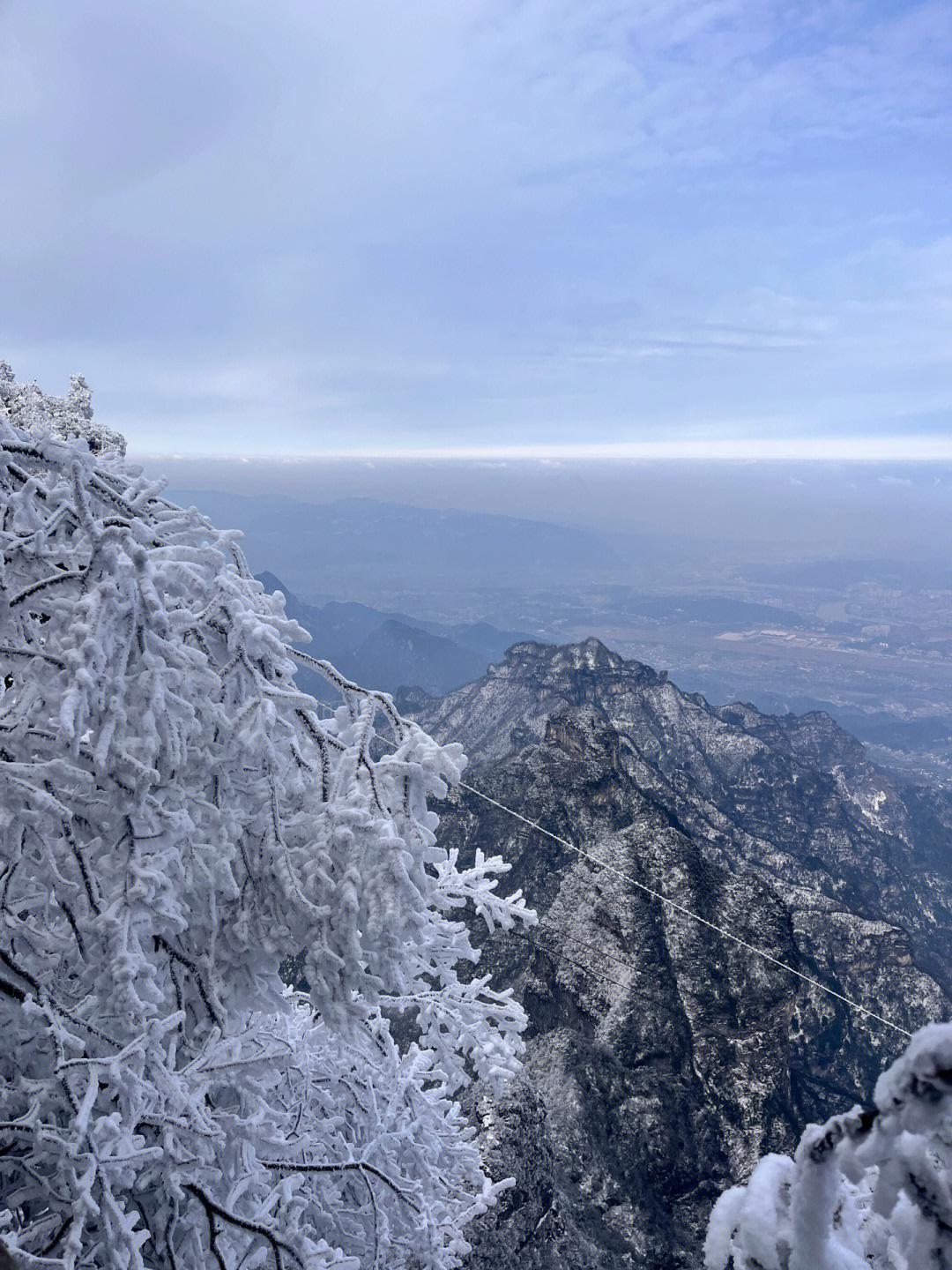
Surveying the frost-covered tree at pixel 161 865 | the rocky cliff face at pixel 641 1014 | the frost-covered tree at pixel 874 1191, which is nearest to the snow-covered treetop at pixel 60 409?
the frost-covered tree at pixel 161 865

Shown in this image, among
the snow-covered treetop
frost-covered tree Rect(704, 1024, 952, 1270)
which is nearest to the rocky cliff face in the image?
frost-covered tree Rect(704, 1024, 952, 1270)

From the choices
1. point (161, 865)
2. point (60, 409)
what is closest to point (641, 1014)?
point (161, 865)

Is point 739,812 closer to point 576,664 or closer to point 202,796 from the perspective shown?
point 576,664

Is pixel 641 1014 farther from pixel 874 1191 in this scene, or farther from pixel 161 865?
pixel 874 1191

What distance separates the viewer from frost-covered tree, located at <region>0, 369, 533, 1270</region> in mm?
3561

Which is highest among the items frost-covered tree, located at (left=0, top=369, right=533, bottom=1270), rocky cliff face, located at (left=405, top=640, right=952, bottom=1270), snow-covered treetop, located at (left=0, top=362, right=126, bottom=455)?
snow-covered treetop, located at (left=0, top=362, right=126, bottom=455)

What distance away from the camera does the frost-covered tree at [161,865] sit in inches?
140

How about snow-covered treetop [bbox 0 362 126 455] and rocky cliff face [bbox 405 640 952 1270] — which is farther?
rocky cliff face [bbox 405 640 952 1270]

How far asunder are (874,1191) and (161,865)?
11.2 feet

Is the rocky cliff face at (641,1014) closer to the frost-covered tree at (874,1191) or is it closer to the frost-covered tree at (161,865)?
the frost-covered tree at (161,865)

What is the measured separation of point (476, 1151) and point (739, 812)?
85.3 m

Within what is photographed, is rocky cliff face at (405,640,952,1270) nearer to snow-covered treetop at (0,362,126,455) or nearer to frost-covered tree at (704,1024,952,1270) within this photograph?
Result: frost-covered tree at (704,1024,952,1270)

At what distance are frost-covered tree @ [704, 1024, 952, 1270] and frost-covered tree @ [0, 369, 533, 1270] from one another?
7.74ft

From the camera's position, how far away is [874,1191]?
6.14 feet
